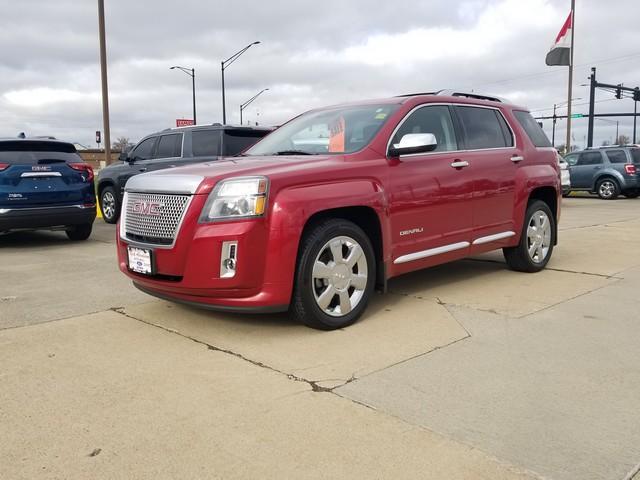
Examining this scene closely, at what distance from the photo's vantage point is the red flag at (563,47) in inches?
1043

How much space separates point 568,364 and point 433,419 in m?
1.24

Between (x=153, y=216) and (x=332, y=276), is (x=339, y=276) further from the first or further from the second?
(x=153, y=216)

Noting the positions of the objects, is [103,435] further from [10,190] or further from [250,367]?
[10,190]

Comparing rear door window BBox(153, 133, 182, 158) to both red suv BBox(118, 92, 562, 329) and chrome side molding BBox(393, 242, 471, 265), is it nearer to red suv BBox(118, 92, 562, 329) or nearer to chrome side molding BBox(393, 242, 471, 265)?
red suv BBox(118, 92, 562, 329)

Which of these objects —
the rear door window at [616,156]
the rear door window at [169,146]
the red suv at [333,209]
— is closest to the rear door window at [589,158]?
the rear door window at [616,156]

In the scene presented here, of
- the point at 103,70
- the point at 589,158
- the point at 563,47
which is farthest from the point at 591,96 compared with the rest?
the point at 103,70

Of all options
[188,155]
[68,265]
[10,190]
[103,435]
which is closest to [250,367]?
[103,435]

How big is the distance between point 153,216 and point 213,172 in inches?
22.4

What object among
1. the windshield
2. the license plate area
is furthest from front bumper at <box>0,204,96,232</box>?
the license plate area

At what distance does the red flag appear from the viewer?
2650cm

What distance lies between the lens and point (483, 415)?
3.01 m

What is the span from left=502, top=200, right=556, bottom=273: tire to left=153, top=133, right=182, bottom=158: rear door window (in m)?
6.67

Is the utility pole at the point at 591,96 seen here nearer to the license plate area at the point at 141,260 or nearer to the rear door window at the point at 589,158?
the rear door window at the point at 589,158

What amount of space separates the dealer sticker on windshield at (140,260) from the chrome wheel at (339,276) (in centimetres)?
121
